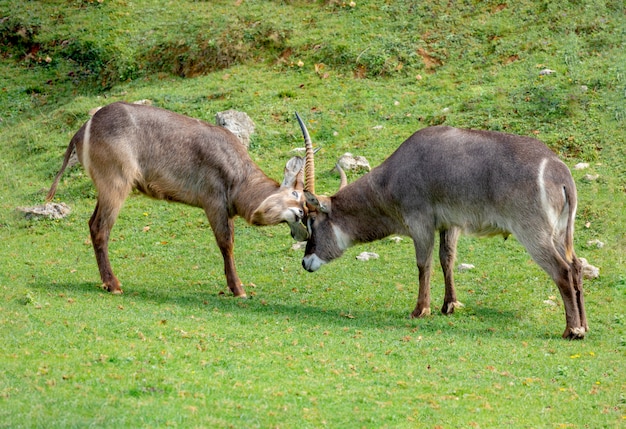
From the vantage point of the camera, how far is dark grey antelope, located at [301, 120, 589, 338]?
880 cm

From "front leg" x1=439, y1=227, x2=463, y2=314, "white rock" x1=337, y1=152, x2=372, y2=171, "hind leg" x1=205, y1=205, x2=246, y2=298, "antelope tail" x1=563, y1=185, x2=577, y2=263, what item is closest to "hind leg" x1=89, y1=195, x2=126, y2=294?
"hind leg" x1=205, y1=205, x2=246, y2=298

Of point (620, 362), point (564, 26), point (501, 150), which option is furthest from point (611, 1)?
point (620, 362)

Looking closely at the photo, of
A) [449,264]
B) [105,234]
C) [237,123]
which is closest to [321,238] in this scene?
[449,264]

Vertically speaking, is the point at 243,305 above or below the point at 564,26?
below

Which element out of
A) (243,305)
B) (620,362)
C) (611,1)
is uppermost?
(611,1)

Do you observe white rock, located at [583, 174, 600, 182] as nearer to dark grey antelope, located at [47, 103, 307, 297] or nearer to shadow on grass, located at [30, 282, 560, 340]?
shadow on grass, located at [30, 282, 560, 340]

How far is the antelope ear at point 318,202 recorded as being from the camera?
10.1 meters

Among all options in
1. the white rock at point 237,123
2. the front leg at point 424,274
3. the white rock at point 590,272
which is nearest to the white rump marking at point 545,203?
the front leg at point 424,274

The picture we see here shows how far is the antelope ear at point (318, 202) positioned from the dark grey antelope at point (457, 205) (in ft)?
0.04

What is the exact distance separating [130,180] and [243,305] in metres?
2.05

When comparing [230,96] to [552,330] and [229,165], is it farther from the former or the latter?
[552,330]

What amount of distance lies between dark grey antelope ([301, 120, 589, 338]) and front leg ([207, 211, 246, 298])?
0.89 m

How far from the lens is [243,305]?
986 centimetres

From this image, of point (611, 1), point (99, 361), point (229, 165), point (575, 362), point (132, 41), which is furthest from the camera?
point (132, 41)
